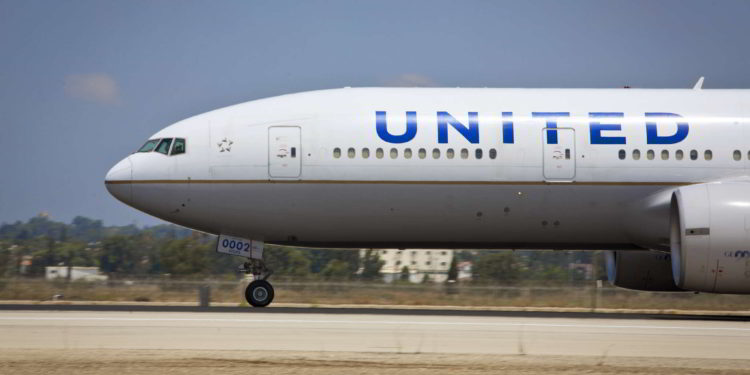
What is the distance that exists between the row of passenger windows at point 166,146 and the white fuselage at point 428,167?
0.11 m

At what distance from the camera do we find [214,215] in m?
22.4

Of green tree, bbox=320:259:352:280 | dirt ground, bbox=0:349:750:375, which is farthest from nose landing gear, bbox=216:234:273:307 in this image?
green tree, bbox=320:259:352:280

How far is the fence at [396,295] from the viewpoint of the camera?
28.0 m

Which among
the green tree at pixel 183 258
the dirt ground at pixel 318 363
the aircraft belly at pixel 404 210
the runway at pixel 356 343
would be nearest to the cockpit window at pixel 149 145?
the aircraft belly at pixel 404 210

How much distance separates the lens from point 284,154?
2212cm

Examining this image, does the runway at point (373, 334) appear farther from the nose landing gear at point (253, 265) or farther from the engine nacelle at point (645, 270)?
the engine nacelle at point (645, 270)

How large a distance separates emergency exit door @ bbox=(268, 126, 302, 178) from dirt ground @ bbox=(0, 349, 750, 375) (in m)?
7.99

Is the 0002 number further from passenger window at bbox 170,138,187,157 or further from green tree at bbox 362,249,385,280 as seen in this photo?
green tree at bbox 362,249,385,280

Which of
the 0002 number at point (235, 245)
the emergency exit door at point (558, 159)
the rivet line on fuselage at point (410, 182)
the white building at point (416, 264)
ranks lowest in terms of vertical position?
the white building at point (416, 264)

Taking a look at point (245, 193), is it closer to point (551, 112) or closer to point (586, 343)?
point (551, 112)

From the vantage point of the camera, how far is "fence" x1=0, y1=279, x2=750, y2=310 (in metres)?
28.0

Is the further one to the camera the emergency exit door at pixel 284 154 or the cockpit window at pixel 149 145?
the cockpit window at pixel 149 145

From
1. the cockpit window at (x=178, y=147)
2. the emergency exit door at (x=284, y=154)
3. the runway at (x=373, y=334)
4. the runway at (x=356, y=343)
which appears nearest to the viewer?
the runway at (x=356, y=343)

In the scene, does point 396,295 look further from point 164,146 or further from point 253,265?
point 164,146
